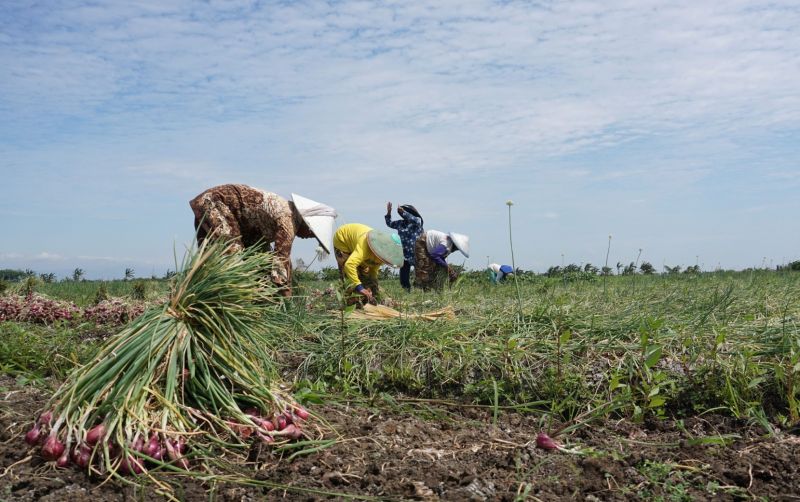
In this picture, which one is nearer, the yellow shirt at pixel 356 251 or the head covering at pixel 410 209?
the yellow shirt at pixel 356 251

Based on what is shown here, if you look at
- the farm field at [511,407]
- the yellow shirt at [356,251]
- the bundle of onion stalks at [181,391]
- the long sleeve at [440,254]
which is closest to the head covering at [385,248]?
the yellow shirt at [356,251]

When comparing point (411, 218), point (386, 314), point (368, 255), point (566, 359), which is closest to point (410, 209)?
point (411, 218)

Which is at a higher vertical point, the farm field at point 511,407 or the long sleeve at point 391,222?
the long sleeve at point 391,222

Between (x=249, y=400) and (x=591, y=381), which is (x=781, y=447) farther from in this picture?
(x=249, y=400)

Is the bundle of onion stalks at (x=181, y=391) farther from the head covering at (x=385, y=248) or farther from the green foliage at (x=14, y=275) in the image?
the green foliage at (x=14, y=275)

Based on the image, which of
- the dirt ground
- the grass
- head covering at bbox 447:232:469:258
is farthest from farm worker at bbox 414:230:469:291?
the dirt ground

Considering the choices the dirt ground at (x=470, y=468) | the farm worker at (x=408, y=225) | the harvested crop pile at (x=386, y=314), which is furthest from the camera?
the farm worker at (x=408, y=225)

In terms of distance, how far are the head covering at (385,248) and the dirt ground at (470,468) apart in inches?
167

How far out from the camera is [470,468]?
276 centimetres

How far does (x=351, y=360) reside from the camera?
436cm

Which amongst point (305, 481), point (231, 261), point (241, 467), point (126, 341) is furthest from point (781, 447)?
point (126, 341)

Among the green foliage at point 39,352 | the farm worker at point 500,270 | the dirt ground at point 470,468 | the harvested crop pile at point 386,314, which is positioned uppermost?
the farm worker at point 500,270

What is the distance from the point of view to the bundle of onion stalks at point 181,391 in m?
2.66

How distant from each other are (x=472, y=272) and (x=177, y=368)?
9.63 meters
